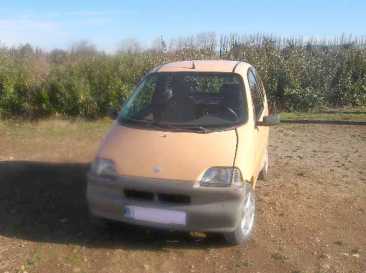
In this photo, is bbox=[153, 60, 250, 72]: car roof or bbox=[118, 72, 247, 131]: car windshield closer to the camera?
bbox=[118, 72, 247, 131]: car windshield

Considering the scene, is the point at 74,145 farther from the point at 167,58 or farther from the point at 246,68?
the point at 167,58

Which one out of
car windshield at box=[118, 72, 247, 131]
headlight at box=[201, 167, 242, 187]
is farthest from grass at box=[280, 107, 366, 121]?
headlight at box=[201, 167, 242, 187]

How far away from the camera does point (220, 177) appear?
420 cm

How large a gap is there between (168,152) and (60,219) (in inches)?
64.1

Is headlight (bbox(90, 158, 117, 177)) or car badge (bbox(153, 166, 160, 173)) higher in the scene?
car badge (bbox(153, 166, 160, 173))

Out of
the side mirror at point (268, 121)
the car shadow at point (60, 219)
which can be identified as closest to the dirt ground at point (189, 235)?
the car shadow at point (60, 219)

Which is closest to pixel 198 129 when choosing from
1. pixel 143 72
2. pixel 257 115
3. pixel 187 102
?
pixel 187 102

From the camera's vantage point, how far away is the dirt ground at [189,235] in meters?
4.18

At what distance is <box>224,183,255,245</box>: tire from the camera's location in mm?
4309

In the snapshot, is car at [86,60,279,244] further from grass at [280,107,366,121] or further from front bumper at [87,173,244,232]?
grass at [280,107,366,121]

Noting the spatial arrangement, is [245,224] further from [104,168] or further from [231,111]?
[104,168]

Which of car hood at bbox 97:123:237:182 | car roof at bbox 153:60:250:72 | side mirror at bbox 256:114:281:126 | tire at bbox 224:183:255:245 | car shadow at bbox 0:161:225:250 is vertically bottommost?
car shadow at bbox 0:161:225:250

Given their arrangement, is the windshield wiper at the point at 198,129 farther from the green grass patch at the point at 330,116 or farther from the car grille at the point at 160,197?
the green grass patch at the point at 330,116

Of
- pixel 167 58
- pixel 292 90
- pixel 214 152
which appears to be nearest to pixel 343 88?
pixel 292 90
